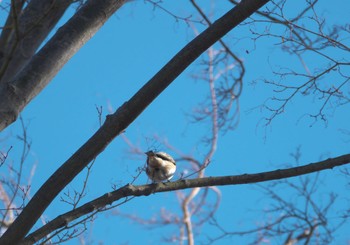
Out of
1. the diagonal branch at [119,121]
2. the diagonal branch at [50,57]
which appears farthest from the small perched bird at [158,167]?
the diagonal branch at [119,121]

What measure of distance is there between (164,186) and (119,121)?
57cm

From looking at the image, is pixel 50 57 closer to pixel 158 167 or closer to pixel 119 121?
pixel 119 121

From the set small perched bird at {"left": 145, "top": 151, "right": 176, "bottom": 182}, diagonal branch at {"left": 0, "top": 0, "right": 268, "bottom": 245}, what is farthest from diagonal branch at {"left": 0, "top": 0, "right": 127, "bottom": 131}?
small perched bird at {"left": 145, "top": 151, "right": 176, "bottom": 182}

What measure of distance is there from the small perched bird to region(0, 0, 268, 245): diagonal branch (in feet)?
5.61

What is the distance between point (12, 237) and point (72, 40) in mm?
1564

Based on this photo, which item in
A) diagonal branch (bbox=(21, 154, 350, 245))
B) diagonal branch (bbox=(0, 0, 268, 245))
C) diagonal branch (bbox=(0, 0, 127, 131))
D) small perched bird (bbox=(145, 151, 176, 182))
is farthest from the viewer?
small perched bird (bbox=(145, 151, 176, 182))

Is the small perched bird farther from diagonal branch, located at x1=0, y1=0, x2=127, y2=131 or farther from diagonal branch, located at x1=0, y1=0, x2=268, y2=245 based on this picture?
diagonal branch, located at x1=0, y1=0, x2=268, y2=245

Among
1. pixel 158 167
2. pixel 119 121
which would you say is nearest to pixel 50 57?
pixel 119 121

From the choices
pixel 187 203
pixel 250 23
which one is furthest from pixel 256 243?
pixel 250 23

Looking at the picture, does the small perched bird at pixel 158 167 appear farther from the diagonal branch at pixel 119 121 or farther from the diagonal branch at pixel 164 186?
the diagonal branch at pixel 119 121

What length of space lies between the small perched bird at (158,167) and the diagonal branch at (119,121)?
1.71 meters

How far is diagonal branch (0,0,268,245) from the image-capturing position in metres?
2.99

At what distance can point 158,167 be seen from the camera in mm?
4805

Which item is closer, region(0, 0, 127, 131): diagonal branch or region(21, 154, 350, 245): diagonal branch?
region(21, 154, 350, 245): diagonal branch
